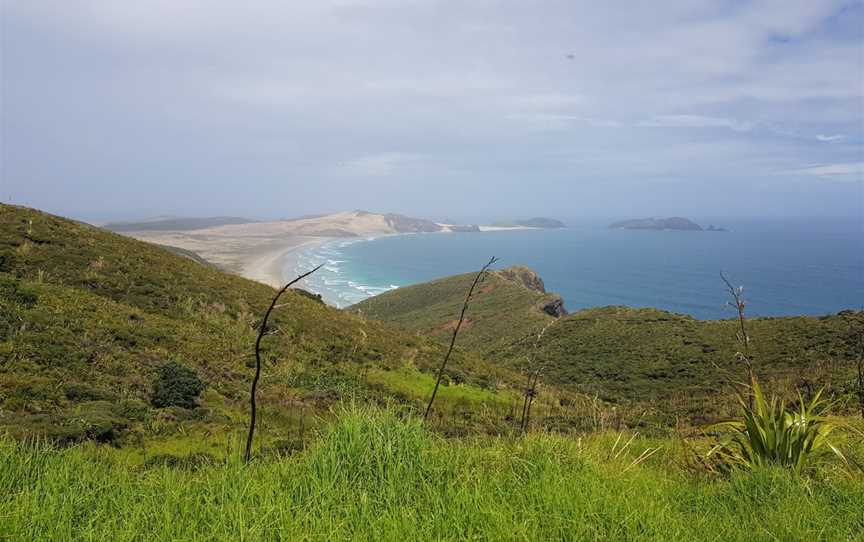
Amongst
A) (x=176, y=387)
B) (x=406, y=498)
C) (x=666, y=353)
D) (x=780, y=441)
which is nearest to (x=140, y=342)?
(x=176, y=387)

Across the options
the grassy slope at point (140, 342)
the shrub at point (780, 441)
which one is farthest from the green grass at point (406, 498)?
the grassy slope at point (140, 342)

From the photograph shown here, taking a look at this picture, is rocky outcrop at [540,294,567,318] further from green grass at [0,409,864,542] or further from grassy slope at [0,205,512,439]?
green grass at [0,409,864,542]

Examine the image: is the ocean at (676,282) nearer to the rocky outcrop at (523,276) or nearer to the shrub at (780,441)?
the rocky outcrop at (523,276)

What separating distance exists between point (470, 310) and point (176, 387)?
193 feet

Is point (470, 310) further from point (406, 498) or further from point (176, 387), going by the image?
point (406, 498)

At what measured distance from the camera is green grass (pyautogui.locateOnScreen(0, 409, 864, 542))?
2900 millimetres

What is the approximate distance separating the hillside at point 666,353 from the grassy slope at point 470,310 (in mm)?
328

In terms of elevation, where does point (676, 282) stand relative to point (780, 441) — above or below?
below

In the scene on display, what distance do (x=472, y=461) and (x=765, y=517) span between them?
7.20ft

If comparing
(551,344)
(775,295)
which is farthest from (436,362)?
(775,295)

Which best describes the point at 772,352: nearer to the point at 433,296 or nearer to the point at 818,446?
the point at 818,446

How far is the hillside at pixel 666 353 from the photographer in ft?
62.6

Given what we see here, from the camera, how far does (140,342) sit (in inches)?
505

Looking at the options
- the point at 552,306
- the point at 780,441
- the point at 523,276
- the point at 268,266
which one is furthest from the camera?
the point at 268,266
